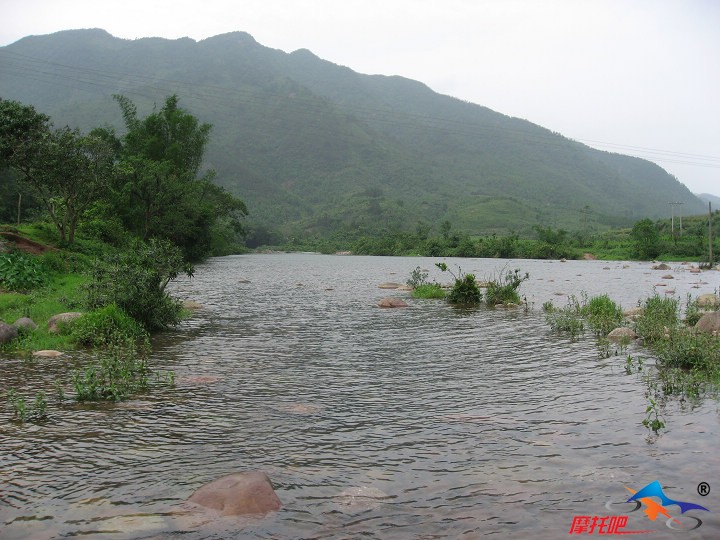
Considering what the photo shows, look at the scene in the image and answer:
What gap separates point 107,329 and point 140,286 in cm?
250

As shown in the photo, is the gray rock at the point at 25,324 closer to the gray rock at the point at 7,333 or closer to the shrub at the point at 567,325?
the gray rock at the point at 7,333

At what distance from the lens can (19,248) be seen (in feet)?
89.6

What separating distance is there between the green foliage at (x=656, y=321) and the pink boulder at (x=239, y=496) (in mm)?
13796

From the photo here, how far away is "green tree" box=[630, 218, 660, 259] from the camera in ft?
313

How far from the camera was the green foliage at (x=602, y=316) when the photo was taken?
65.5 ft

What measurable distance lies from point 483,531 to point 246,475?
287cm

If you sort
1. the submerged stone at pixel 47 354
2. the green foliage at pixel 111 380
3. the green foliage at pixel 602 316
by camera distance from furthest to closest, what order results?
the green foliage at pixel 602 316 < the submerged stone at pixel 47 354 < the green foliage at pixel 111 380

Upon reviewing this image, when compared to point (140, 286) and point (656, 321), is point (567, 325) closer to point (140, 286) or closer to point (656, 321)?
point (656, 321)

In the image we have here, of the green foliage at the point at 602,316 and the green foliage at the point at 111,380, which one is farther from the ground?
the green foliage at the point at 602,316

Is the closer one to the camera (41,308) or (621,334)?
(621,334)

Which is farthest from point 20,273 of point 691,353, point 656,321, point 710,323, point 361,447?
point 710,323

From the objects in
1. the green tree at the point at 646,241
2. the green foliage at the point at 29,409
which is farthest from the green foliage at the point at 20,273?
the green tree at the point at 646,241

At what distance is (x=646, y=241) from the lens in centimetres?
9600

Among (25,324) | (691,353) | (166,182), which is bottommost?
(691,353)
